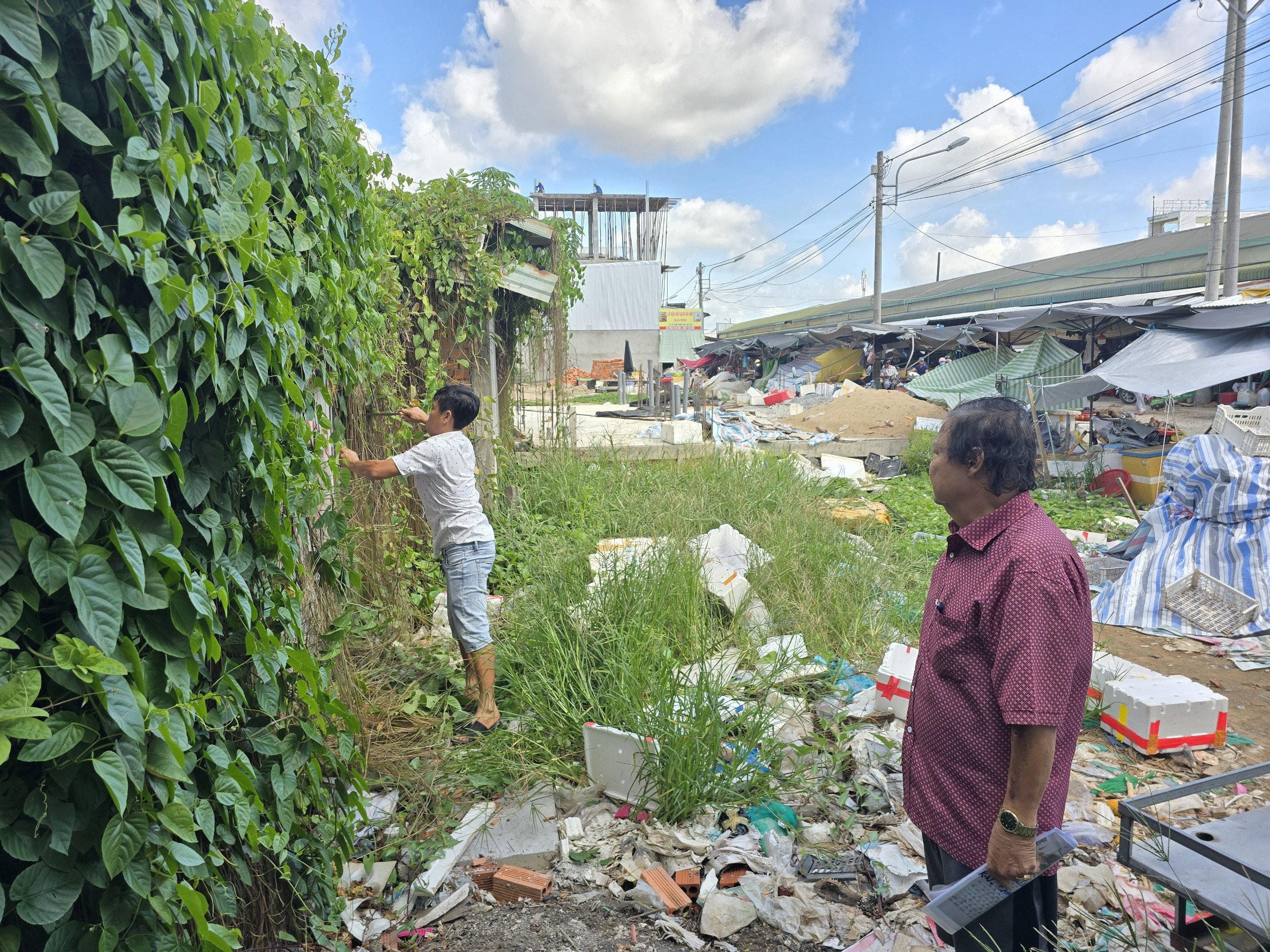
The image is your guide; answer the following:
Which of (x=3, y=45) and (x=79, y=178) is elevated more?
(x=3, y=45)

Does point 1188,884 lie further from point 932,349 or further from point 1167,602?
point 932,349

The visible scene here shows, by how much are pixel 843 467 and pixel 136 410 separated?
11.8 metres

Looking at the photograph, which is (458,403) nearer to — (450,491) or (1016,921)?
(450,491)

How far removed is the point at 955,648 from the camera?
6.26 ft

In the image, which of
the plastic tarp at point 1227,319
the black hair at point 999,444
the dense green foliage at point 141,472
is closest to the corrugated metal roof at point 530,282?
→ the dense green foliage at point 141,472

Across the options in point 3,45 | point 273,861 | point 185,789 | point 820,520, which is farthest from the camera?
point 820,520

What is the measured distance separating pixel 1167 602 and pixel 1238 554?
72 cm

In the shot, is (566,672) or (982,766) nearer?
(982,766)

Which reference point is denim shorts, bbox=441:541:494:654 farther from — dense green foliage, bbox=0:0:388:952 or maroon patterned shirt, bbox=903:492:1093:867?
maroon patterned shirt, bbox=903:492:1093:867

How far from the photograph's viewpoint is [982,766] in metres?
1.88

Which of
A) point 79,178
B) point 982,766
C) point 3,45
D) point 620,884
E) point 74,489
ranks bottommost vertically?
point 620,884

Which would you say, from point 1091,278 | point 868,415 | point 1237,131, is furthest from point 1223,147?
point 1091,278

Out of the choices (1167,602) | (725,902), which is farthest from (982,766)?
(1167,602)

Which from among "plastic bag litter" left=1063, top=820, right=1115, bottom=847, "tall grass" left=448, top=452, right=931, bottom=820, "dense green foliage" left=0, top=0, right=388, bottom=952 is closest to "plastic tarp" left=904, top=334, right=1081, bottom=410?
"tall grass" left=448, top=452, right=931, bottom=820
